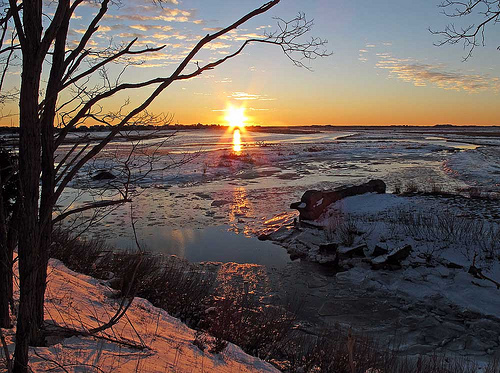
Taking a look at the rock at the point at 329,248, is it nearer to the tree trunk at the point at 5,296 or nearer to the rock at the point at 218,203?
the rock at the point at 218,203

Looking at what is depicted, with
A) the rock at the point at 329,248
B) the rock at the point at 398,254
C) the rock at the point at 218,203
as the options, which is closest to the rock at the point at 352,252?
the rock at the point at 329,248

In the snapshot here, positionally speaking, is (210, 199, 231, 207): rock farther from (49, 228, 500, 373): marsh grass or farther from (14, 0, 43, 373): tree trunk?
(14, 0, 43, 373): tree trunk

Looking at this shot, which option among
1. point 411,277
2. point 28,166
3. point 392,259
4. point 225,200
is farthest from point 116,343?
point 225,200

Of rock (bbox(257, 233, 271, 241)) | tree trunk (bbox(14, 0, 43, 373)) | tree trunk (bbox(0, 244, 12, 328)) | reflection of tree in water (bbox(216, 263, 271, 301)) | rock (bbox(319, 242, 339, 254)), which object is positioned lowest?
reflection of tree in water (bbox(216, 263, 271, 301))

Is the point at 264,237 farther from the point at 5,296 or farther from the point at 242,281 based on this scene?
the point at 5,296

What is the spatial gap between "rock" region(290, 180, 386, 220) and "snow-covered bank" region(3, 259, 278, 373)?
777 cm

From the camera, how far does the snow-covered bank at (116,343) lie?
125 inches

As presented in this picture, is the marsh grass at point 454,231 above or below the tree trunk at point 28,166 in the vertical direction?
below

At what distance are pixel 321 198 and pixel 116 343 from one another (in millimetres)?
10560

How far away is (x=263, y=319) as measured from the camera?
19.9ft

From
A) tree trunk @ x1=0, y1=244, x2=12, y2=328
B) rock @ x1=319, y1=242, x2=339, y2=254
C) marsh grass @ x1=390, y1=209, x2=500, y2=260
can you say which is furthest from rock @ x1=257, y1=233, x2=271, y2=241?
tree trunk @ x1=0, y1=244, x2=12, y2=328

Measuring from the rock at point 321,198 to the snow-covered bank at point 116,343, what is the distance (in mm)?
7770

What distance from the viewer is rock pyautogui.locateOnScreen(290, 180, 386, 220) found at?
12711mm

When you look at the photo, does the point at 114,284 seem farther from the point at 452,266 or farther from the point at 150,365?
the point at 452,266
